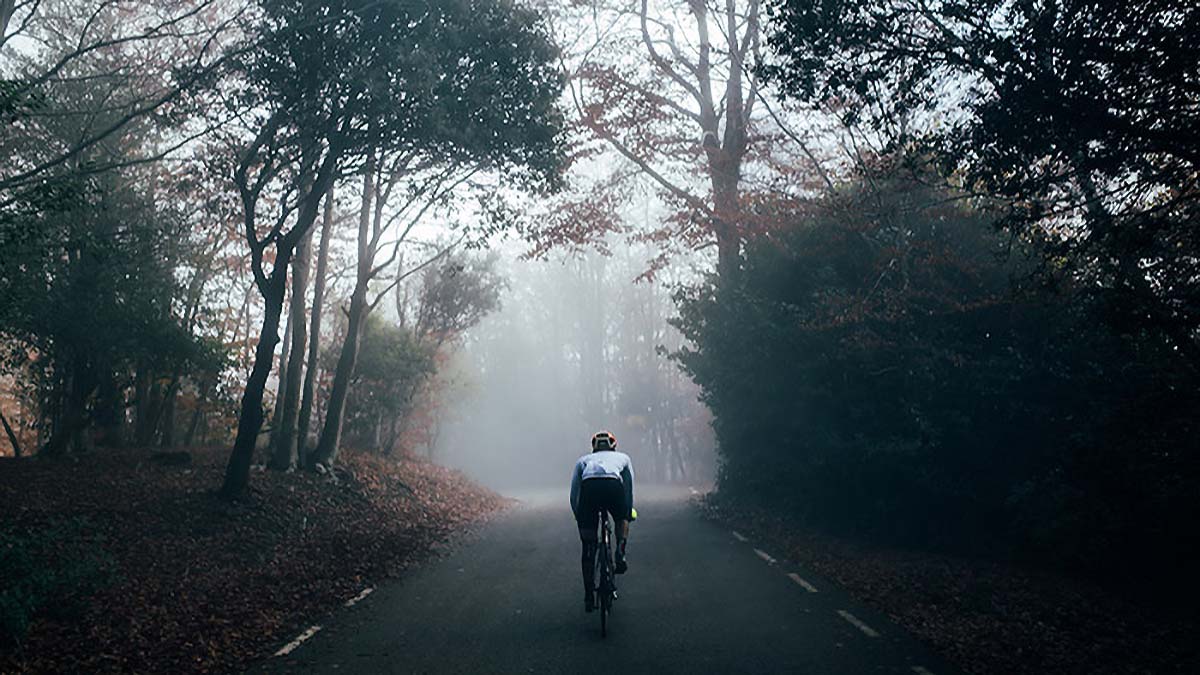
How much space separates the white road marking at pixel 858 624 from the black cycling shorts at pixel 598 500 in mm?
2531

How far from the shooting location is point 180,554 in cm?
1076

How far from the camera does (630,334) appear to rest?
5850 centimetres

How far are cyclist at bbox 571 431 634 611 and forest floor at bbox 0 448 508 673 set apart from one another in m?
2.95

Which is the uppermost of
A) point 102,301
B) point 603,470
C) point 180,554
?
point 102,301

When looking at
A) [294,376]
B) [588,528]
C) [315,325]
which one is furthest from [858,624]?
[315,325]

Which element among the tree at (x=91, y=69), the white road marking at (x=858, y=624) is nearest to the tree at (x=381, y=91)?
the tree at (x=91, y=69)

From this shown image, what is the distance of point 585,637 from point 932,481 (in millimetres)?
7802

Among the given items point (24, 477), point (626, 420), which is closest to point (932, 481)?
point (24, 477)

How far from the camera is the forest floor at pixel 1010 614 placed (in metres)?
6.49

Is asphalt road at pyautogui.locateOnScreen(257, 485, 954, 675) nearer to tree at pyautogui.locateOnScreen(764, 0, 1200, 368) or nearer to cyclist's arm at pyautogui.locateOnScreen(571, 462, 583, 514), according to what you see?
cyclist's arm at pyautogui.locateOnScreen(571, 462, 583, 514)

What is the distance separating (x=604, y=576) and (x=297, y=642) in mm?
2878

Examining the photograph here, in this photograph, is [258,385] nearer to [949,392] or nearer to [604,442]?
[604,442]

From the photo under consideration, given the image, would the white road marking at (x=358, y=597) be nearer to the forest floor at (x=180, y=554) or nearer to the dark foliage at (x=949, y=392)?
the forest floor at (x=180, y=554)

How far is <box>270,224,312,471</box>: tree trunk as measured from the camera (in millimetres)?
18469
